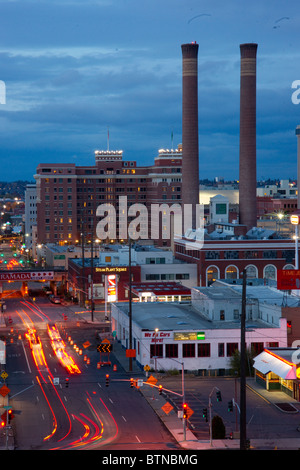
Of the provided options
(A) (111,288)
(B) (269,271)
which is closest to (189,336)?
(A) (111,288)

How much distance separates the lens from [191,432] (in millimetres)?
45531

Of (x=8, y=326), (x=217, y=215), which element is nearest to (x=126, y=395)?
(x=8, y=326)

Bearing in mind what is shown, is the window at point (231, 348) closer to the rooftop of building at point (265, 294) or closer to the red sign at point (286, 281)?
the rooftop of building at point (265, 294)

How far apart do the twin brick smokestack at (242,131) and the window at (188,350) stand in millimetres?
74750

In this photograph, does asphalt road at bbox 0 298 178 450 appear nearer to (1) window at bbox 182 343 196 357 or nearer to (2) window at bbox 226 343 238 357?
(1) window at bbox 182 343 196 357

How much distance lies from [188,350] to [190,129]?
78095 millimetres

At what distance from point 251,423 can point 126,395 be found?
11176mm

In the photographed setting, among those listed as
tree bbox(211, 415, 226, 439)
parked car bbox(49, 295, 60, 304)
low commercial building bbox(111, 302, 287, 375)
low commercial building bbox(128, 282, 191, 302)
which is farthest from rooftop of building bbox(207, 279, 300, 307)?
parked car bbox(49, 295, 60, 304)

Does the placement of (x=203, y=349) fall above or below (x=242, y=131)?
below

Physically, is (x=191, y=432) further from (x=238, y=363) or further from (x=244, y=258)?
(x=244, y=258)

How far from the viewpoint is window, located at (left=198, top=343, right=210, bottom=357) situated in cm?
6419

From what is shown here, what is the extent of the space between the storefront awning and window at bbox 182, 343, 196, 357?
560 centimetres

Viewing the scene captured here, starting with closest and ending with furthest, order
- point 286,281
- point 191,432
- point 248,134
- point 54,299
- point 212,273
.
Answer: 1. point 191,432
2. point 286,281
3. point 54,299
4. point 212,273
5. point 248,134

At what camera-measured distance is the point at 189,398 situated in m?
54.7
